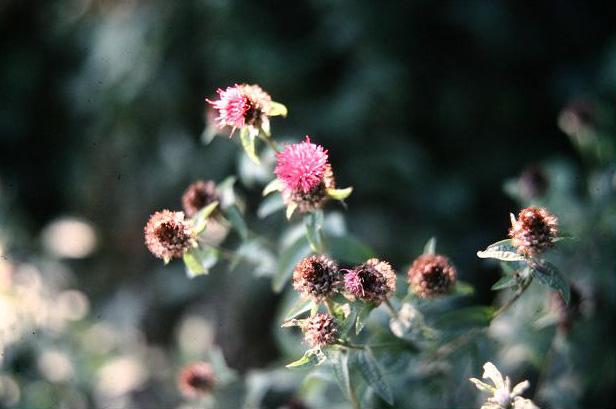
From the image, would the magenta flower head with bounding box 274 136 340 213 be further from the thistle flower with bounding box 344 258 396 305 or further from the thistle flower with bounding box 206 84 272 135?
the thistle flower with bounding box 344 258 396 305

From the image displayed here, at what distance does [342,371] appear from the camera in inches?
63.1

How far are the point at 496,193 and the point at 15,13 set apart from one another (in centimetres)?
328

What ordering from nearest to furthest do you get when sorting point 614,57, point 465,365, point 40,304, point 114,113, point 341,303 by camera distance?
point 341,303, point 465,365, point 40,304, point 614,57, point 114,113

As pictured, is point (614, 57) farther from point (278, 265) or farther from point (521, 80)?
point (278, 265)

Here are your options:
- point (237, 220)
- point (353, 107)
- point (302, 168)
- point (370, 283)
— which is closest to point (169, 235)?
point (237, 220)

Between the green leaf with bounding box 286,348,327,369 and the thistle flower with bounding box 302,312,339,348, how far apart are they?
20mm

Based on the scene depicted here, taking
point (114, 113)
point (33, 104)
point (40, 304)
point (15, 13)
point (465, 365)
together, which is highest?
point (15, 13)

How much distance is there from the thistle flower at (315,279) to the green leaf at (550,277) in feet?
1.54

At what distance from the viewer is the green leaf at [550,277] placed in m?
1.50

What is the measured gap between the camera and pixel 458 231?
11.4 ft

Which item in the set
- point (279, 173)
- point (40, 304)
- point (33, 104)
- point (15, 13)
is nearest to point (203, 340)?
point (40, 304)

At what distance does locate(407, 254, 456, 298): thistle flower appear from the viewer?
172 centimetres

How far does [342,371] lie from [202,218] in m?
0.57

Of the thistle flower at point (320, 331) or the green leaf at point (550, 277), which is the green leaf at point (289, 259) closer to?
the thistle flower at point (320, 331)
